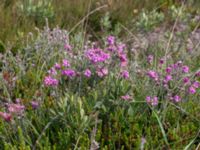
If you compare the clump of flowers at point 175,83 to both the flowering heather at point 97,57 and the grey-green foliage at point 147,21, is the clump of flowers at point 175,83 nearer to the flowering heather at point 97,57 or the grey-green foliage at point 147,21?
the flowering heather at point 97,57

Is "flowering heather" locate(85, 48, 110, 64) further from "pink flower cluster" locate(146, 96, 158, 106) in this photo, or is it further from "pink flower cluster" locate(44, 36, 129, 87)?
"pink flower cluster" locate(146, 96, 158, 106)

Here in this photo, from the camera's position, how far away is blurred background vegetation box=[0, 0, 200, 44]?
4.59 meters

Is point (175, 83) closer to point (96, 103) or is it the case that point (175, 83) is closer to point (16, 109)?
point (96, 103)

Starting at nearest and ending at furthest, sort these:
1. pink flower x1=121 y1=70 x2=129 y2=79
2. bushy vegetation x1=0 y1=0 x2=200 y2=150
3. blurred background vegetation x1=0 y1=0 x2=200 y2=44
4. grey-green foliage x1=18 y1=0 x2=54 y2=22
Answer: bushy vegetation x1=0 y1=0 x2=200 y2=150, pink flower x1=121 y1=70 x2=129 y2=79, blurred background vegetation x1=0 y1=0 x2=200 y2=44, grey-green foliage x1=18 y1=0 x2=54 y2=22

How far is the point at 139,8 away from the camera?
243 inches

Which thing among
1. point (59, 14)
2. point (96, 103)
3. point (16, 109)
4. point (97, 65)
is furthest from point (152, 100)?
point (59, 14)

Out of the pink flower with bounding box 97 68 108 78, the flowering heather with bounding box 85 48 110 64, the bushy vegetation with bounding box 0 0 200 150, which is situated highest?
the flowering heather with bounding box 85 48 110 64

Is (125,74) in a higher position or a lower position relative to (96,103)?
higher

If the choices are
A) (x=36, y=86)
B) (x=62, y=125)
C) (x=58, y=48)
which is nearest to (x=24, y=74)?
(x=36, y=86)

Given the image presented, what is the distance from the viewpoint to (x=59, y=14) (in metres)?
5.32

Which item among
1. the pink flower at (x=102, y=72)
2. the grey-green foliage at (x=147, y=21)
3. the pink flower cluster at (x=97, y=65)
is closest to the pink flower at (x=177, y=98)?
the pink flower cluster at (x=97, y=65)

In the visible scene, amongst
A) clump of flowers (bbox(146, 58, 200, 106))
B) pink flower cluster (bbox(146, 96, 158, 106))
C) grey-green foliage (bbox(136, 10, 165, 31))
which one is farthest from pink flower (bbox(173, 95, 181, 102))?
grey-green foliage (bbox(136, 10, 165, 31))

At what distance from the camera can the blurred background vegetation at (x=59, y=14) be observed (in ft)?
15.1

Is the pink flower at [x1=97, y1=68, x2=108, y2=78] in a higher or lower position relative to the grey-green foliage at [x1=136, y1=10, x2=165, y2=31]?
lower
